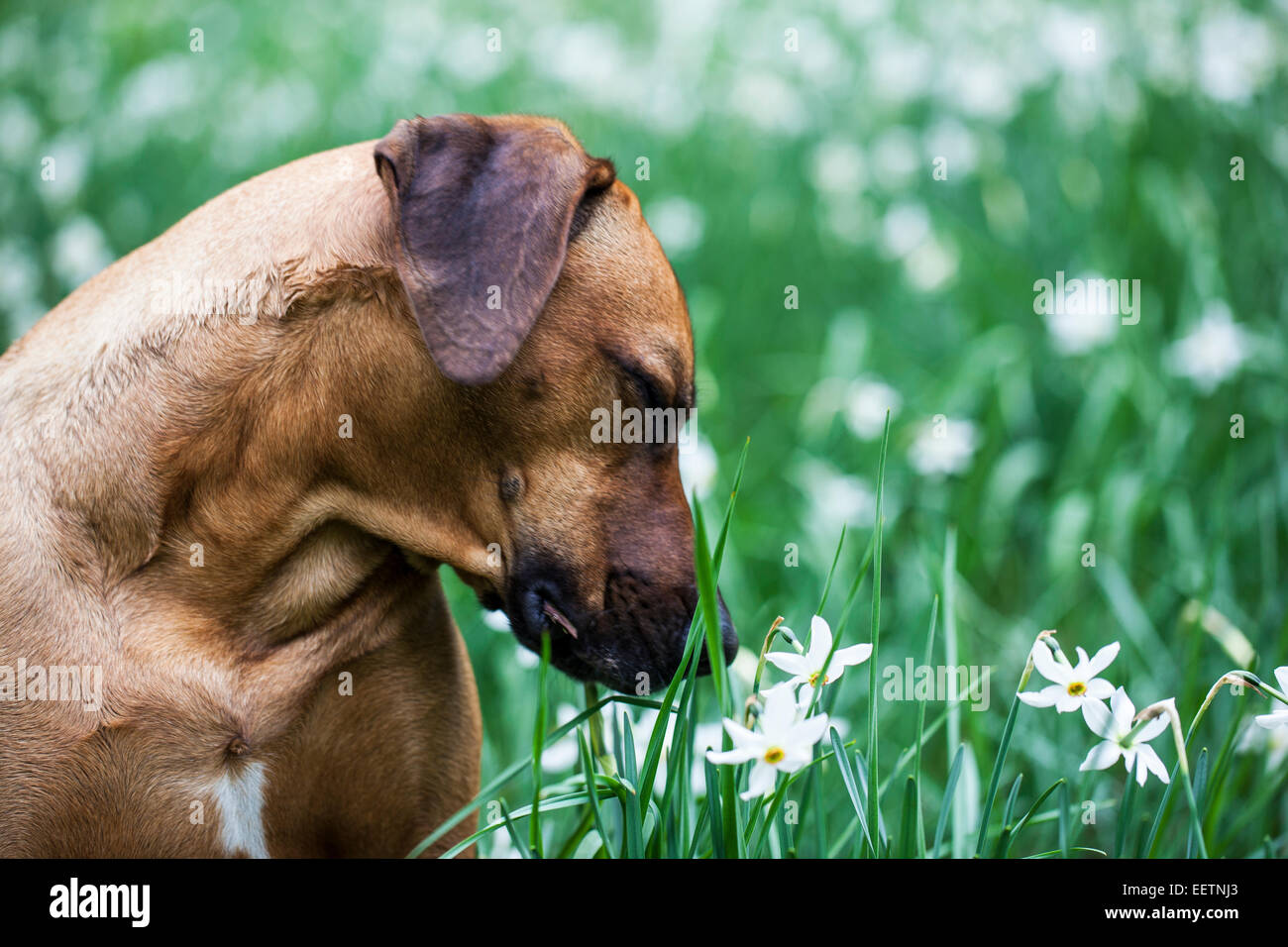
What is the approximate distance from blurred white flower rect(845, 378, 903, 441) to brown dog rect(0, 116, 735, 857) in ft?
5.40

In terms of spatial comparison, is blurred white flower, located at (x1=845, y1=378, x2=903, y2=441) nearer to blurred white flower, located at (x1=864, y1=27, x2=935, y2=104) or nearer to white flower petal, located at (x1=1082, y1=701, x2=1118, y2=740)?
white flower petal, located at (x1=1082, y1=701, x2=1118, y2=740)

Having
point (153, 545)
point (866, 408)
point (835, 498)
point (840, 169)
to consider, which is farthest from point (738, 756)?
point (840, 169)

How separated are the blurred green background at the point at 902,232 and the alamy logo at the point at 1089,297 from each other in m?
0.08

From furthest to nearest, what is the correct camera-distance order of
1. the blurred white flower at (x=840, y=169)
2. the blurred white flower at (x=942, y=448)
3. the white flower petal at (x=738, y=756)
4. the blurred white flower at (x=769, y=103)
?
the blurred white flower at (x=769, y=103), the blurred white flower at (x=840, y=169), the blurred white flower at (x=942, y=448), the white flower petal at (x=738, y=756)

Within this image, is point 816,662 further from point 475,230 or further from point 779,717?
point 475,230

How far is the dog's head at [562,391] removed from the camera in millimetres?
1827

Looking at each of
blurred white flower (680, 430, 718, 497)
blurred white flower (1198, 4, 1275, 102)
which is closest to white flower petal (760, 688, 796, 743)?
blurred white flower (680, 430, 718, 497)

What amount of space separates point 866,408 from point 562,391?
1.86m

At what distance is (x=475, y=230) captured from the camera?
1.82m
